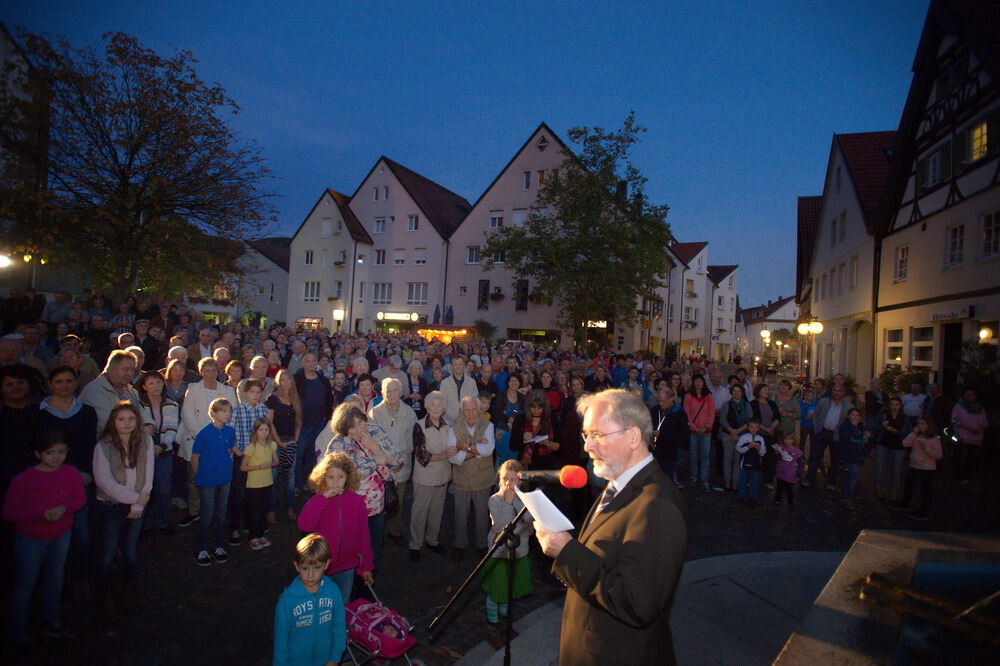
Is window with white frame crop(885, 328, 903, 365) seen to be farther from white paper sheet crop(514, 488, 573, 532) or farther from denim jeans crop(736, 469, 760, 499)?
white paper sheet crop(514, 488, 573, 532)

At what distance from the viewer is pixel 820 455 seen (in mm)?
9758

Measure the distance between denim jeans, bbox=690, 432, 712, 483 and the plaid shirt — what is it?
722 centimetres

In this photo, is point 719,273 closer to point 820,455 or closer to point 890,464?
point 820,455

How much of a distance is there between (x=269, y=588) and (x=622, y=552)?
4310 mm

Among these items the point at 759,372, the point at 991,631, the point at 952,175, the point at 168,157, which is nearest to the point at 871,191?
the point at 952,175

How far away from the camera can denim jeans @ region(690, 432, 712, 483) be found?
9.09 meters

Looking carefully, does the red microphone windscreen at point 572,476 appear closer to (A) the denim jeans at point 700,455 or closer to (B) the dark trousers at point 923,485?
(A) the denim jeans at point 700,455

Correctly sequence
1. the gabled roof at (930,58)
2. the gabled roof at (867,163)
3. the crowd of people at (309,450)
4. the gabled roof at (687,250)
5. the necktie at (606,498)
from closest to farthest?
the necktie at (606,498) < the crowd of people at (309,450) < the gabled roof at (930,58) < the gabled roof at (867,163) < the gabled roof at (687,250)

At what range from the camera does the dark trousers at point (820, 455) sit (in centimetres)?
938

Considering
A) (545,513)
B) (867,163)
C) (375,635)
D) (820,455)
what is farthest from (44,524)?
(867,163)

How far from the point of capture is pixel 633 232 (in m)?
26.1

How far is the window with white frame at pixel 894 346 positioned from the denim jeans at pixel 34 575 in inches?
815

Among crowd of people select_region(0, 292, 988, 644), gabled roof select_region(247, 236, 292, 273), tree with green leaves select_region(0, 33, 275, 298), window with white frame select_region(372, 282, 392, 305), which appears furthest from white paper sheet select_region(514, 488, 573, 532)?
gabled roof select_region(247, 236, 292, 273)

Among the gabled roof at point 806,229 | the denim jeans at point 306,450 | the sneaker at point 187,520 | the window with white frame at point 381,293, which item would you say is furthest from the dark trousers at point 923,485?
the window with white frame at point 381,293
